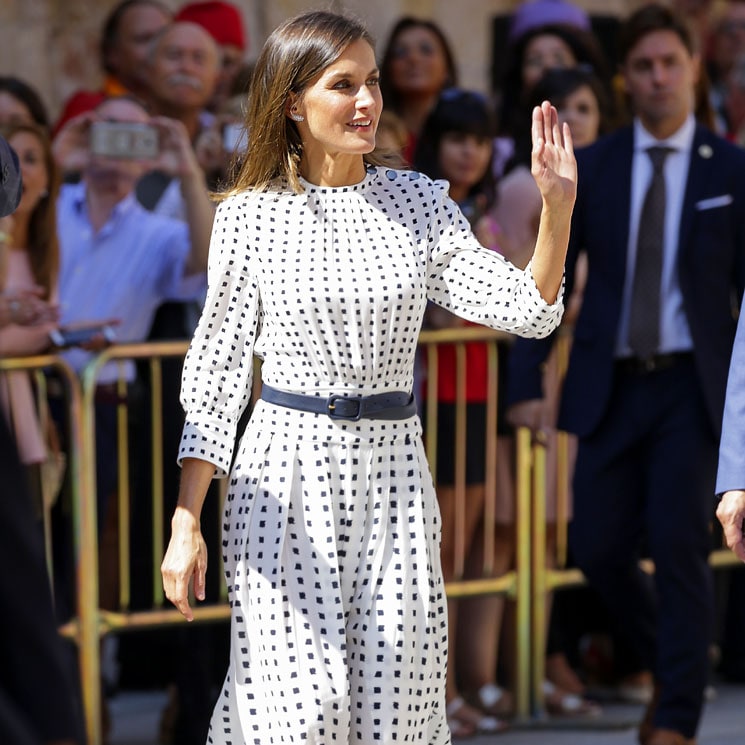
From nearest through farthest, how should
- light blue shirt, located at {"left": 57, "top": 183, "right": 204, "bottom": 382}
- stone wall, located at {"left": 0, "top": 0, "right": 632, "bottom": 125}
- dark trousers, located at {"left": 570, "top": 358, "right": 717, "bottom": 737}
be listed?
1. dark trousers, located at {"left": 570, "top": 358, "right": 717, "bottom": 737}
2. light blue shirt, located at {"left": 57, "top": 183, "right": 204, "bottom": 382}
3. stone wall, located at {"left": 0, "top": 0, "right": 632, "bottom": 125}

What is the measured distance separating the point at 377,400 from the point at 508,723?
2709mm

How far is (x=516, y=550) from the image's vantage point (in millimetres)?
6605

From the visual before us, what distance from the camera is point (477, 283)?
420cm

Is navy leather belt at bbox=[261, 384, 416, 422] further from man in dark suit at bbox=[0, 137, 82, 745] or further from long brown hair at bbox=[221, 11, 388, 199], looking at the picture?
man in dark suit at bbox=[0, 137, 82, 745]

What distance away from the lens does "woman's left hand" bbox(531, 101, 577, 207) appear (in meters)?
4.02

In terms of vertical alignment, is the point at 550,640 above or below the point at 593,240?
below

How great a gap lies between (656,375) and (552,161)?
75.4 inches

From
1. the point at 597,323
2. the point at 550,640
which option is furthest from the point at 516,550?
the point at 597,323

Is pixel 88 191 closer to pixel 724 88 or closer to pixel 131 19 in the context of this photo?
pixel 131 19

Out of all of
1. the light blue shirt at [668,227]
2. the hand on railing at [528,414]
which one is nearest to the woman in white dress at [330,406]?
the light blue shirt at [668,227]

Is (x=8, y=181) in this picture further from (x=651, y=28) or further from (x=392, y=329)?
(x=651, y=28)

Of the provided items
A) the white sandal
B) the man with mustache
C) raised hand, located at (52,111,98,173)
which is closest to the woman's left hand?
the white sandal

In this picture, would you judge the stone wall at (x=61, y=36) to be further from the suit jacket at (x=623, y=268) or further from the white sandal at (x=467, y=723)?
the white sandal at (x=467, y=723)

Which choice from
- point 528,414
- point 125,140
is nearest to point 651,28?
point 528,414
